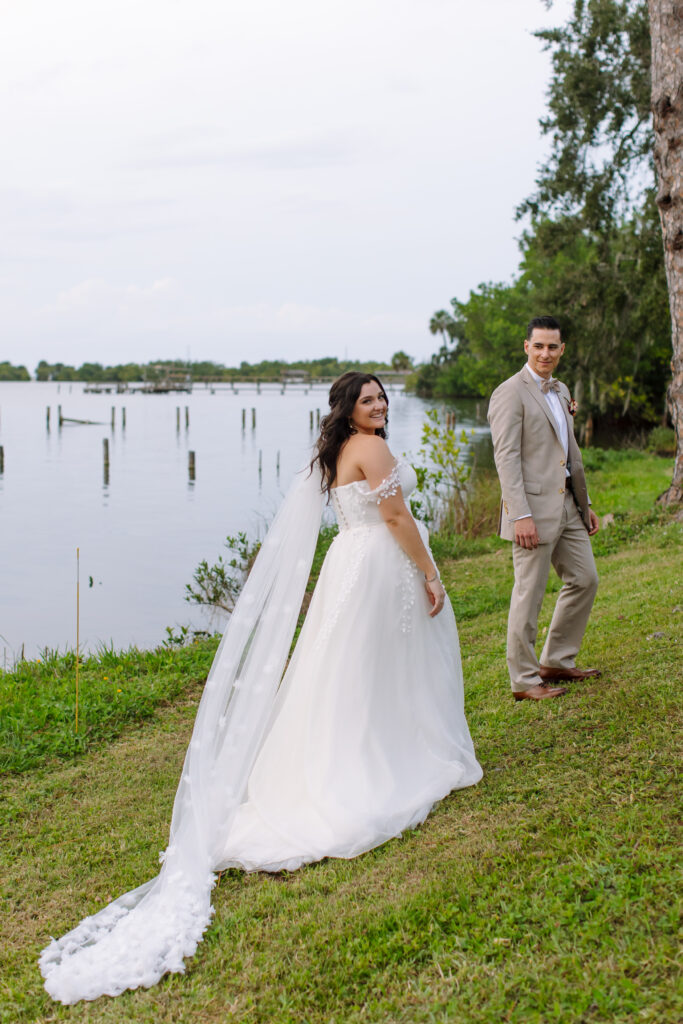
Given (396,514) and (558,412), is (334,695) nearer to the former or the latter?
(396,514)

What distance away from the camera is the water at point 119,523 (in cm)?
1338

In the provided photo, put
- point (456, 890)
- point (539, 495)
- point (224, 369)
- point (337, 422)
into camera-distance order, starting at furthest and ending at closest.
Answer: point (224, 369)
point (539, 495)
point (337, 422)
point (456, 890)

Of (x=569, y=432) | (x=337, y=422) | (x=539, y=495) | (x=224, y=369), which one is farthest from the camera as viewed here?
(x=224, y=369)

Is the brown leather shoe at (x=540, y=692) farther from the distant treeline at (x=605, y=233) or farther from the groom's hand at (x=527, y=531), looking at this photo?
the distant treeline at (x=605, y=233)

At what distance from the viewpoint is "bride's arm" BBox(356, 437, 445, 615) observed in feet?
14.0

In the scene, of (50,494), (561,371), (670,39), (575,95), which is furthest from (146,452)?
(670,39)

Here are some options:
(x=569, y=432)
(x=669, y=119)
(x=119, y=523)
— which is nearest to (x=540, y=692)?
(x=569, y=432)

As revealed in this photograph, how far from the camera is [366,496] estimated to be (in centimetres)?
433

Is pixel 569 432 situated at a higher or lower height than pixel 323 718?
higher

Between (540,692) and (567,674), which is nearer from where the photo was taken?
(540,692)

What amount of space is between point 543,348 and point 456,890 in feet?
10.5

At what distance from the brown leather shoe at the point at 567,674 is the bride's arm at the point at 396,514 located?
159 centimetres

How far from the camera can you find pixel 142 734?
666 cm

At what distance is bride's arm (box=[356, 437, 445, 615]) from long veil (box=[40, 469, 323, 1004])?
0.36 m
